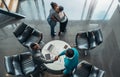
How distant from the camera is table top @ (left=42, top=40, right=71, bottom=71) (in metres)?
8.09

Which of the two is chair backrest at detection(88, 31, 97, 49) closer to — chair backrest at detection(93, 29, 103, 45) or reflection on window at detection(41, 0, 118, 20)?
chair backrest at detection(93, 29, 103, 45)

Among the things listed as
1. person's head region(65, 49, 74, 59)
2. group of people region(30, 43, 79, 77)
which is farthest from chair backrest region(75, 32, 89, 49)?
person's head region(65, 49, 74, 59)

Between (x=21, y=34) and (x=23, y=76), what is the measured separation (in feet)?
4.46

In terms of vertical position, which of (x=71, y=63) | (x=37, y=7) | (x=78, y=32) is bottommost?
(x=71, y=63)

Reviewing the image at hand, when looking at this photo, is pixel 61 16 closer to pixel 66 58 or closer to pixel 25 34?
pixel 25 34

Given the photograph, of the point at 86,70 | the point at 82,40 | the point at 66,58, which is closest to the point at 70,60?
the point at 66,58

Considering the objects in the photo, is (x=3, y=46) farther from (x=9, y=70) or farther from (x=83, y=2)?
(x=83, y=2)

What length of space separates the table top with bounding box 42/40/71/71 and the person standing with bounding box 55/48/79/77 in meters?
0.28

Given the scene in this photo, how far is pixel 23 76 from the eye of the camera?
832cm

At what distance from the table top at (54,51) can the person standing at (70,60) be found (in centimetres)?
28

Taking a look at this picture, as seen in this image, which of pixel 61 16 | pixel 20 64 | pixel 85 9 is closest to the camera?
pixel 20 64

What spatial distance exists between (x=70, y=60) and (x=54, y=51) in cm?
113

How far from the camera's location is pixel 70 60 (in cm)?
730

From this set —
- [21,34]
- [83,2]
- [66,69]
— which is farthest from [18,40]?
[83,2]
